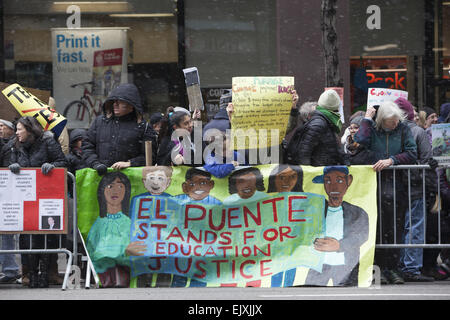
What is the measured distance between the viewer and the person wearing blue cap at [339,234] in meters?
8.40

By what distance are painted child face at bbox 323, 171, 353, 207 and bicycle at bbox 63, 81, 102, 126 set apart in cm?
720

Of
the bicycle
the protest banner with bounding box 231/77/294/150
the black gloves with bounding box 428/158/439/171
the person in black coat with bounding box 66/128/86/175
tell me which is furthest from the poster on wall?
the black gloves with bounding box 428/158/439/171

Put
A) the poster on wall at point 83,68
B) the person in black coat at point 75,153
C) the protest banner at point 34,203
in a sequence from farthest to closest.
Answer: the poster on wall at point 83,68
the person in black coat at point 75,153
the protest banner at point 34,203

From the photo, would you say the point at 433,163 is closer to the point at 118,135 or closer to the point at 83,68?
the point at 118,135

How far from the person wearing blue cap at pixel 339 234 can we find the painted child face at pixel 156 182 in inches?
63.5

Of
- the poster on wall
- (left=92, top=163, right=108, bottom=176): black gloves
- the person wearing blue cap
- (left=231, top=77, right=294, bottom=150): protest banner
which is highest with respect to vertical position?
the poster on wall

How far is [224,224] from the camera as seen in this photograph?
863cm

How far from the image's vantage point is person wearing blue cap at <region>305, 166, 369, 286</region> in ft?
27.6

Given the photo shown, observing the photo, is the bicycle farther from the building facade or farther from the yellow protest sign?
the yellow protest sign

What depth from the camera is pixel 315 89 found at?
→ 14305mm

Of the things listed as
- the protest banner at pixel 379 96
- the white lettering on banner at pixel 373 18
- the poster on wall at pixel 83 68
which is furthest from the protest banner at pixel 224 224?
the white lettering on banner at pixel 373 18

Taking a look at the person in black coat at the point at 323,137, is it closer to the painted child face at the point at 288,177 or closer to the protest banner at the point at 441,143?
the painted child face at the point at 288,177

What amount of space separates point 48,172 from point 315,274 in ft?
10.2

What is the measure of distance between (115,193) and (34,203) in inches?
35.5
